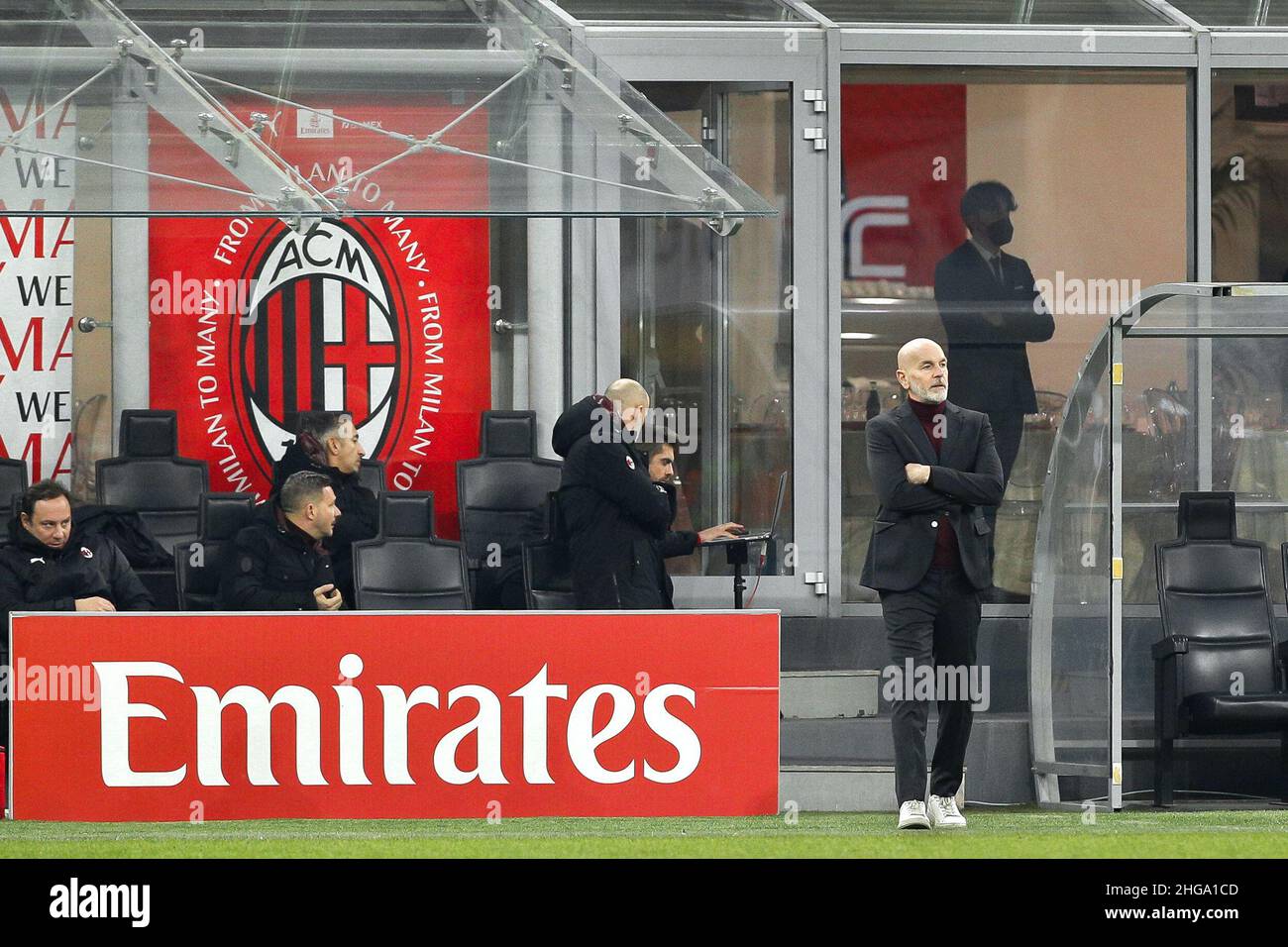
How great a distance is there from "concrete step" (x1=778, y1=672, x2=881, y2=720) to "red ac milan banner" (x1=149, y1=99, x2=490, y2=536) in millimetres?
2582

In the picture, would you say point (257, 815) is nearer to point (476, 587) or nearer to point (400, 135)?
point (476, 587)

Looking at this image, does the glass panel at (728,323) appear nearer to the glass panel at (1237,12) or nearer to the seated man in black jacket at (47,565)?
the glass panel at (1237,12)

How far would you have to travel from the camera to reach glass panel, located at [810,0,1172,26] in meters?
10.3

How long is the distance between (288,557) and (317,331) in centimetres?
253

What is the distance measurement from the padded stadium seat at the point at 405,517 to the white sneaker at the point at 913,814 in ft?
10.2

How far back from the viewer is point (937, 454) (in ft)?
23.2

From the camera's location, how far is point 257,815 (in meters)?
7.33

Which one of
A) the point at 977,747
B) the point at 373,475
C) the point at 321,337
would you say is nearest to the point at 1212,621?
the point at 977,747

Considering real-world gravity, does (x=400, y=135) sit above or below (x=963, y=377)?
above

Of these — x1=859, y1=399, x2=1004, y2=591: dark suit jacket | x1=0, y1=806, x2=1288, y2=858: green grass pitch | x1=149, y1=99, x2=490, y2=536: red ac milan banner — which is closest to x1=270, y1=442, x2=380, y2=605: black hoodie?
x1=149, y1=99, x2=490, y2=536: red ac milan banner

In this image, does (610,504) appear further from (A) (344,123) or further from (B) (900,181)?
(B) (900,181)

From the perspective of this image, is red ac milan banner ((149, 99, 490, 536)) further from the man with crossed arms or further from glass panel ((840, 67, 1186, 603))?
the man with crossed arms
